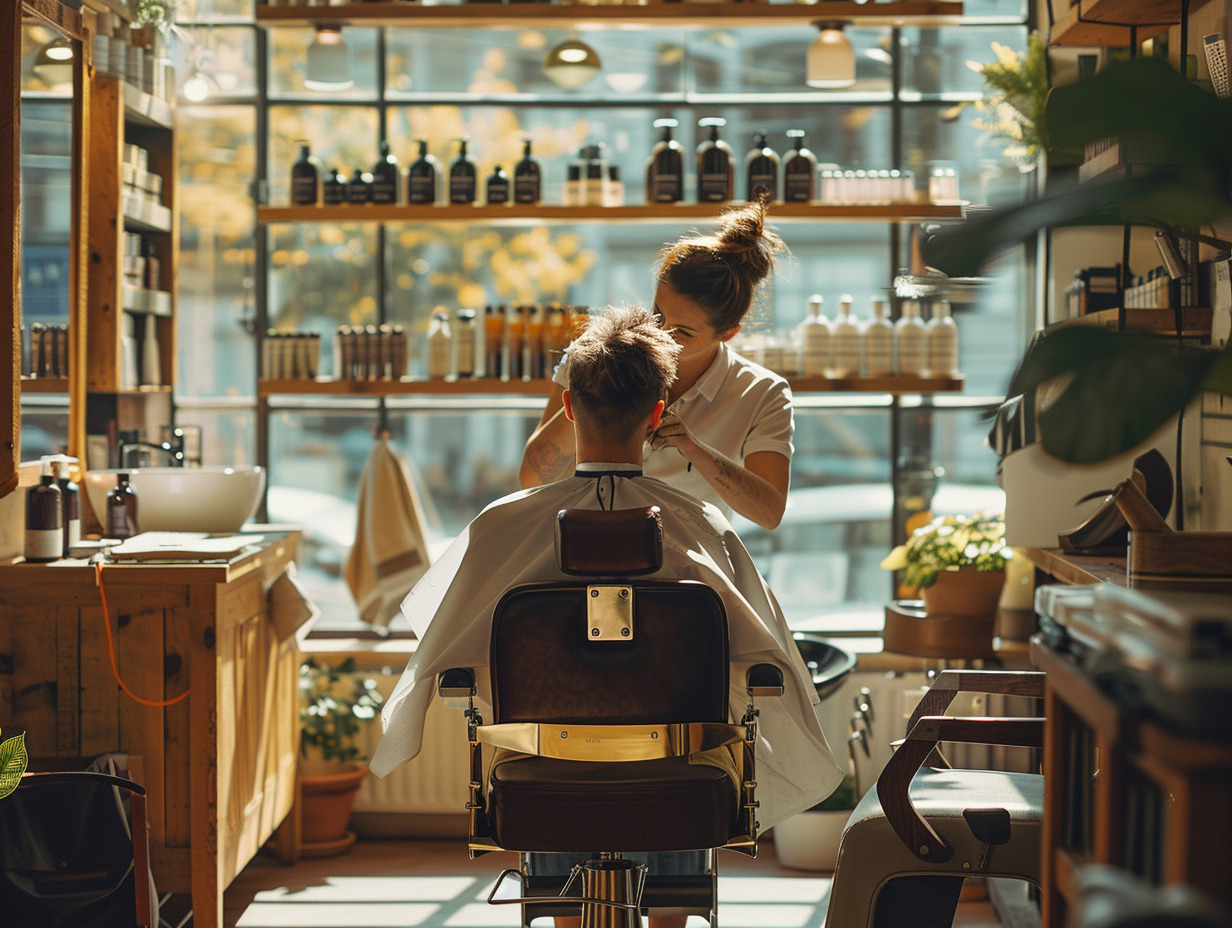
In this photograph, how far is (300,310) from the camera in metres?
3.81

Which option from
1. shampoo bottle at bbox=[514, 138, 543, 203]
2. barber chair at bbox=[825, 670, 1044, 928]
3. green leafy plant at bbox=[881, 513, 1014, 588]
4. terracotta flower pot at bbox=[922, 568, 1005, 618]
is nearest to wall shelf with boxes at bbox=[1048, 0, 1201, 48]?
green leafy plant at bbox=[881, 513, 1014, 588]

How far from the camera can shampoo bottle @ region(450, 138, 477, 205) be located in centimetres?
349

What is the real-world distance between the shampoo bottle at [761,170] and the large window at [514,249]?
9.9 inches

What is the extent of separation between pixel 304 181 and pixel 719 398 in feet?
5.77

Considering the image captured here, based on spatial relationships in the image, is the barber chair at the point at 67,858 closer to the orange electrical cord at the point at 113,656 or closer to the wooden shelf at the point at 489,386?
the orange electrical cord at the point at 113,656

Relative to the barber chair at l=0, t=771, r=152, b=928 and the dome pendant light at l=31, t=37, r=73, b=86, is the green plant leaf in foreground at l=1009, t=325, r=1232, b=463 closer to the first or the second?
the barber chair at l=0, t=771, r=152, b=928

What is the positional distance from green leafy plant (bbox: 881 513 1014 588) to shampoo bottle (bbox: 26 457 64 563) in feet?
6.92

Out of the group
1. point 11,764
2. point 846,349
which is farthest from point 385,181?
point 11,764

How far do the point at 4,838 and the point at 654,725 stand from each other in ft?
4.79

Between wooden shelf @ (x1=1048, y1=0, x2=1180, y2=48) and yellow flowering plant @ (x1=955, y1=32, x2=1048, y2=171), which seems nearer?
wooden shelf @ (x1=1048, y1=0, x2=1180, y2=48)

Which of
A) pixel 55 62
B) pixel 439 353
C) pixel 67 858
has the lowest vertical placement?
pixel 67 858

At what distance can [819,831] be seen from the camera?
325cm

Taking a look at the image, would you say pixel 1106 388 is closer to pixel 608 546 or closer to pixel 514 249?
pixel 608 546

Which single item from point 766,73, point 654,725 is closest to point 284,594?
point 654,725
